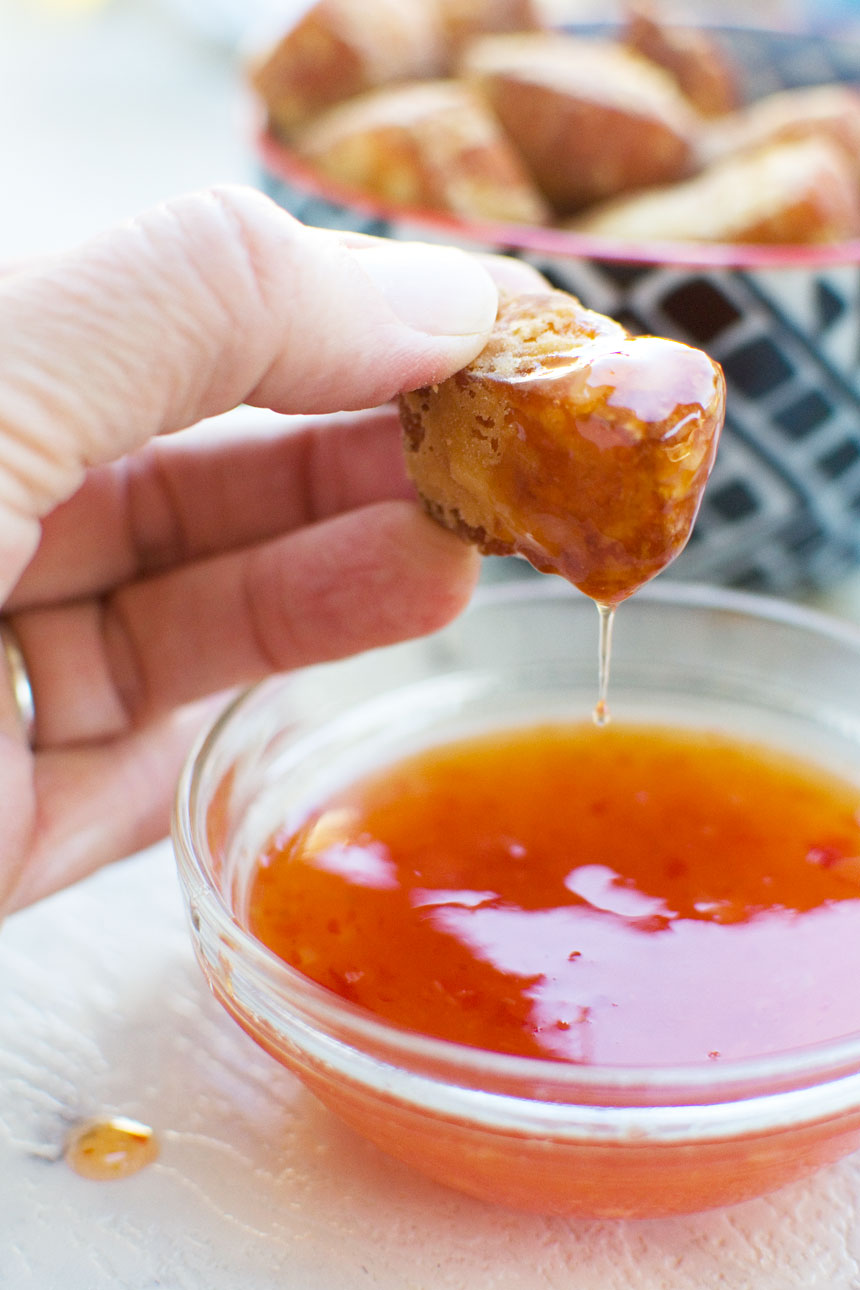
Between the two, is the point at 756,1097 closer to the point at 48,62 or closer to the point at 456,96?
the point at 456,96

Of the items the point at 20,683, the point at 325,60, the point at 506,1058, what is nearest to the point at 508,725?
the point at 20,683

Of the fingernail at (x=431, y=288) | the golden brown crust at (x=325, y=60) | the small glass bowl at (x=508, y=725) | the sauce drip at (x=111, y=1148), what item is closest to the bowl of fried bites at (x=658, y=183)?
the golden brown crust at (x=325, y=60)

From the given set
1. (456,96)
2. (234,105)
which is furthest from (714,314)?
(234,105)

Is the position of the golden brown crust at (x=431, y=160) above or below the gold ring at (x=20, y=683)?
above

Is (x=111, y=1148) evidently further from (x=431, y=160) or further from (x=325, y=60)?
(x=325, y=60)

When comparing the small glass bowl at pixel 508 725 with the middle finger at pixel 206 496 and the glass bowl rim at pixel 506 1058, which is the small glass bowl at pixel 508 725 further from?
the middle finger at pixel 206 496

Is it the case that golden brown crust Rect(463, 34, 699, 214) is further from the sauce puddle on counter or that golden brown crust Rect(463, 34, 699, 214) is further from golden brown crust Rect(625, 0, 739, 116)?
the sauce puddle on counter
